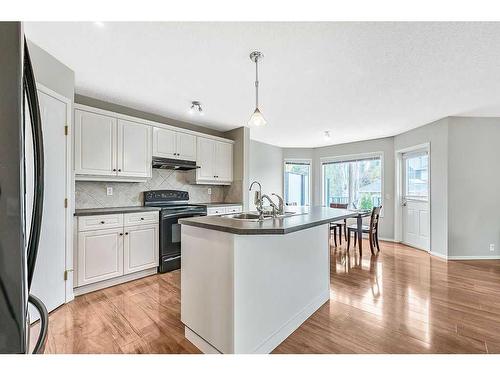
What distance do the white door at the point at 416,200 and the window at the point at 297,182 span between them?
2369 mm

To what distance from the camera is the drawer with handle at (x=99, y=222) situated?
2.54 m

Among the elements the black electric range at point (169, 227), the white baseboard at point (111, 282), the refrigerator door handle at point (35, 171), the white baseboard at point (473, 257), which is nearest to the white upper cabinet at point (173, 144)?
the black electric range at point (169, 227)

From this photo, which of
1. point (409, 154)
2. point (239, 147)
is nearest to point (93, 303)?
point (239, 147)

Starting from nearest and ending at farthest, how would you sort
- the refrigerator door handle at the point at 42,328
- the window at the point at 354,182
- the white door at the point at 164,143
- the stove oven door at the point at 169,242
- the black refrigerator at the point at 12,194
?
the black refrigerator at the point at 12,194
the refrigerator door handle at the point at 42,328
the stove oven door at the point at 169,242
the white door at the point at 164,143
the window at the point at 354,182

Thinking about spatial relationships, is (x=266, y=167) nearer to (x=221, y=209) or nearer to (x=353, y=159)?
(x=353, y=159)

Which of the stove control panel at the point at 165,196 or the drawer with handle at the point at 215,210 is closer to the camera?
the stove control panel at the point at 165,196

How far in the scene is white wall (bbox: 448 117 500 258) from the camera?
3.92 metres

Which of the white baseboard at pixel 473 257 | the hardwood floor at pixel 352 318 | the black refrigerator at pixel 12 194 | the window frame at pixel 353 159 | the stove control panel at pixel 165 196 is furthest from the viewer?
the window frame at pixel 353 159

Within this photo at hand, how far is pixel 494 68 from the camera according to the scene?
2.28 metres

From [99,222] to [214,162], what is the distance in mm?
2170

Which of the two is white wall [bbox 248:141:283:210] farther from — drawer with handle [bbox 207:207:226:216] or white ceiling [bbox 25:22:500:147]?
white ceiling [bbox 25:22:500:147]

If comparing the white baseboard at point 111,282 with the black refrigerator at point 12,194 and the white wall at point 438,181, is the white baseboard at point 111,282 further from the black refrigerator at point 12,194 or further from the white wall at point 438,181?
the white wall at point 438,181
